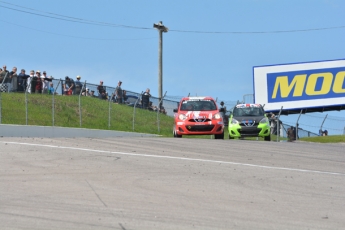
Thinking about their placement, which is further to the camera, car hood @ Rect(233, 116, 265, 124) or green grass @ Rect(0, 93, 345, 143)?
car hood @ Rect(233, 116, 265, 124)

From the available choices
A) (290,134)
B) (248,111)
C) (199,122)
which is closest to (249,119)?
(248,111)

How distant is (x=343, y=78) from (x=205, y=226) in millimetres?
40384

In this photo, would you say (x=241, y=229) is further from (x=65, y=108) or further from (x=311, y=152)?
(x=65, y=108)

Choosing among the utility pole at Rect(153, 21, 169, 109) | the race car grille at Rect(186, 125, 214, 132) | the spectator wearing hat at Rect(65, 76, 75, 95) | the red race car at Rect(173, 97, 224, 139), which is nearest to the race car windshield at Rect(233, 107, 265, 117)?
the red race car at Rect(173, 97, 224, 139)

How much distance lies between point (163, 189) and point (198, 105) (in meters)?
16.0

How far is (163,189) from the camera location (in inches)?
404

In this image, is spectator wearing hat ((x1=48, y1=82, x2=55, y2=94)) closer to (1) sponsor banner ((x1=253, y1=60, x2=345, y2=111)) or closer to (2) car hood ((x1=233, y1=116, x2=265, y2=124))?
(2) car hood ((x1=233, y1=116, x2=265, y2=124))

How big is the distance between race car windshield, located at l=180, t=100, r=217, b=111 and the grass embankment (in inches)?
170

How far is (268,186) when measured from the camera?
1112cm

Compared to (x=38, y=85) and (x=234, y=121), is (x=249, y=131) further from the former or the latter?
(x=38, y=85)

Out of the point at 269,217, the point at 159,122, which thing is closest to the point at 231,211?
the point at 269,217

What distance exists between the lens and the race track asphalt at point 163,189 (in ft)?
26.0

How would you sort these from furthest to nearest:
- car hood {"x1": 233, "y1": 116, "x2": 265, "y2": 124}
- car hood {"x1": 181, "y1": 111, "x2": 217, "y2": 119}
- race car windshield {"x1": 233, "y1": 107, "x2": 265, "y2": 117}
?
race car windshield {"x1": 233, "y1": 107, "x2": 265, "y2": 117} → car hood {"x1": 233, "y1": 116, "x2": 265, "y2": 124} → car hood {"x1": 181, "y1": 111, "x2": 217, "y2": 119}

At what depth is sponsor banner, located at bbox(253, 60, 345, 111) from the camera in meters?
46.4
